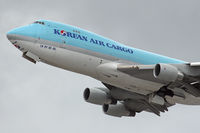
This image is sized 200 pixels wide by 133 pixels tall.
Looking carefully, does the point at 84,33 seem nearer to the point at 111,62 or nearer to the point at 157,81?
the point at 111,62

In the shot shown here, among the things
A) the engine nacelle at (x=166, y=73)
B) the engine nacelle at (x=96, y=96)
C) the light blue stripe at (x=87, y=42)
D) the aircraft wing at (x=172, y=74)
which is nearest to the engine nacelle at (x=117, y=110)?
the engine nacelle at (x=96, y=96)

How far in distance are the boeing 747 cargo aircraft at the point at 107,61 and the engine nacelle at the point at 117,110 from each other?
12.4 ft

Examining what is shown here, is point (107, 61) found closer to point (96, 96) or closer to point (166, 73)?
point (166, 73)

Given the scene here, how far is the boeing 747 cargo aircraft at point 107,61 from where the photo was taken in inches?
1720

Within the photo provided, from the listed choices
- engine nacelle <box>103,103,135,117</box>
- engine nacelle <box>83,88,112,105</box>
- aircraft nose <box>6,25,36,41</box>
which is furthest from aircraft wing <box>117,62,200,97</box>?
aircraft nose <box>6,25,36,41</box>

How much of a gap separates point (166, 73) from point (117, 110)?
28.5 ft

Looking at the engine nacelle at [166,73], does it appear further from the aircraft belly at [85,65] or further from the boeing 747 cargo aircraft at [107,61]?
the aircraft belly at [85,65]

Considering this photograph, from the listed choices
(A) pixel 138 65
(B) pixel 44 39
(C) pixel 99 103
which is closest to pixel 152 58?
(A) pixel 138 65

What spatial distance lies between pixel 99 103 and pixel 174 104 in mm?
6052

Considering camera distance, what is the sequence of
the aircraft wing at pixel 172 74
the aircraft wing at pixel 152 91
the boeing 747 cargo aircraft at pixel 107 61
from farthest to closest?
the boeing 747 cargo aircraft at pixel 107 61
the aircraft wing at pixel 152 91
the aircraft wing at pixel 172 74

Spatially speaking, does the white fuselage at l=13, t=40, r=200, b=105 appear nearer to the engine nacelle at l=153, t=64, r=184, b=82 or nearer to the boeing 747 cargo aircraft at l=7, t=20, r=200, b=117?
the boeing 747 cargo aircraft at l=7, t=20, r=200, b=117

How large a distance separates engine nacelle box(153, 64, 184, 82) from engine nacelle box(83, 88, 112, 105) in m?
7.15

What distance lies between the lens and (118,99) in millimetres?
49375

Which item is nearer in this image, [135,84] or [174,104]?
[135,84]
